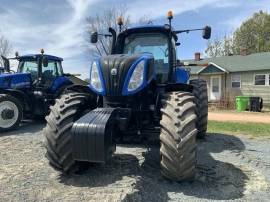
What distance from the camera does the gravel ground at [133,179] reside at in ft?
15.9

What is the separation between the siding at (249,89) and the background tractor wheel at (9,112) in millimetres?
18900

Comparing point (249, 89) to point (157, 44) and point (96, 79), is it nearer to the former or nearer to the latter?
point (157, 44)

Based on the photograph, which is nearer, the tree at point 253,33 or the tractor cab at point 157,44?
the tractor cab at point 157,44

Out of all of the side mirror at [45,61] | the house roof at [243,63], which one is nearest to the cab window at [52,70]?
the side mirror at [45,61]

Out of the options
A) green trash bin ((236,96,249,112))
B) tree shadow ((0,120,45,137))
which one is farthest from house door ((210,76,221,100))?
tree shadow ((0,120,45,137))

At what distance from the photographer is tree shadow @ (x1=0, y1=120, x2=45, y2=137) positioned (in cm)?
1144

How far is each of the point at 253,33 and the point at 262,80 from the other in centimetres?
2534

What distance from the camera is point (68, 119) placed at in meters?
5.65

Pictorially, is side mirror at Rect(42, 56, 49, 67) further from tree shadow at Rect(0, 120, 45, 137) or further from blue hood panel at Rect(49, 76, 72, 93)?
tree shadow at Rect(0, 120, 45, 137)

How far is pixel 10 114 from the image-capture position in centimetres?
1214

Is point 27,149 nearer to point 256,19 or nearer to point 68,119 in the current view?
point 68,119

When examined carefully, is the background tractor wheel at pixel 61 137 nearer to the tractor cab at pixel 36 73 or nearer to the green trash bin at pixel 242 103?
the tractor cab at pixel 36 73

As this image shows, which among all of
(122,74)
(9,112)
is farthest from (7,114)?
(122,74)

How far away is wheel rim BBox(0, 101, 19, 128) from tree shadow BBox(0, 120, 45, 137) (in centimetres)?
33
